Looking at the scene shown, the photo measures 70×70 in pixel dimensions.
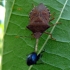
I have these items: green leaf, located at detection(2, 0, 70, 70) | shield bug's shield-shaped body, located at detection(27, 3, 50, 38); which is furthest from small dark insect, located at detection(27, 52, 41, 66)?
shield bug's shield-shaped body, located at detection(27, 3, 50, 38)

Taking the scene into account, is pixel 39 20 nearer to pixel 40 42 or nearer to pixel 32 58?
pixel 40 42

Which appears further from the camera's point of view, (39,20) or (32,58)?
(39,20)

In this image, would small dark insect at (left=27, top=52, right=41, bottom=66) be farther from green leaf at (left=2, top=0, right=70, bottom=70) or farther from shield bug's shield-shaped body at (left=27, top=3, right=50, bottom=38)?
shield bug's shield-shaped body at (left=27, top=3, right=50, bottom=38)

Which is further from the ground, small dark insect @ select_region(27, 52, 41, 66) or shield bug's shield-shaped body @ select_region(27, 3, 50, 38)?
shield bug's shield-shaped body @ select_region(27, 3, 50, 38)

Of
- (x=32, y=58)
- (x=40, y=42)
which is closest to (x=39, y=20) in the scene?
(x=40, y=42)

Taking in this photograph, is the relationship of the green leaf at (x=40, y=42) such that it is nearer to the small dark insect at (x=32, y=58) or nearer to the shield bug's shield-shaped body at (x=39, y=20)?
the small dark insect at (x=32, y=58)

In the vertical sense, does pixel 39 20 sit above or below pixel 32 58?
above

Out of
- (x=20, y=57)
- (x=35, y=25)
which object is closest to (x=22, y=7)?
(x=35, y=25)
